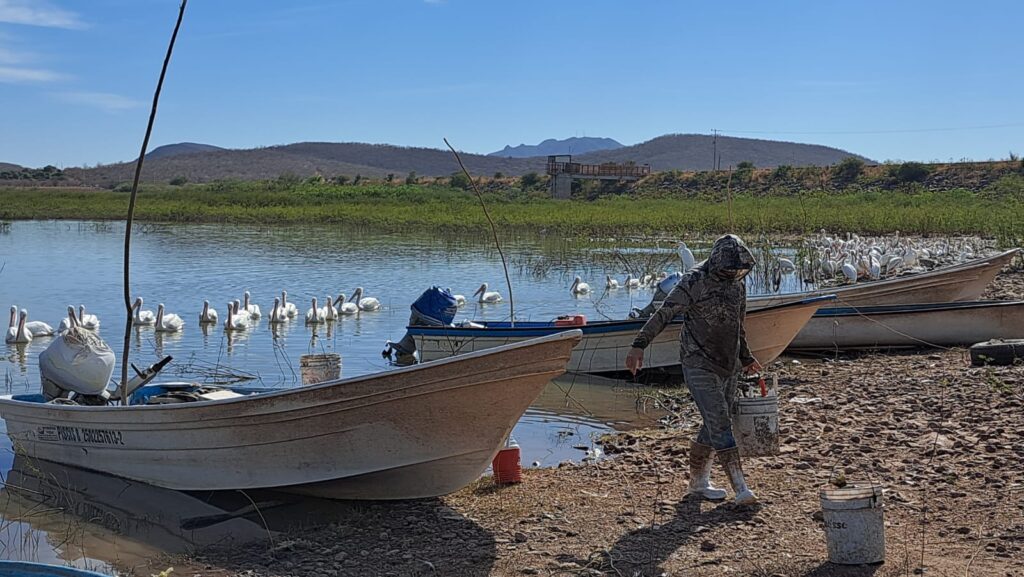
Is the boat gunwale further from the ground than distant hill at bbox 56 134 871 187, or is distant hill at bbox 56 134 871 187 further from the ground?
distant hill at bbox 56 134 871 187

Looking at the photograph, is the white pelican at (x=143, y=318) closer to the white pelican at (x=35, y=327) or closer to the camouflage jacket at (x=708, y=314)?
the white pelican at (x=35, y=327)

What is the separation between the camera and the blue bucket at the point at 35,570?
4.51 meters

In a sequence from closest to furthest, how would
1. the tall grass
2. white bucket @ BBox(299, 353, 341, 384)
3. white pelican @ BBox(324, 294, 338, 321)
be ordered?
white bucket @ BBox(299, 353, 341, 384)
white pelican @ BBox(324, 294, 338, 321)
the tall grass

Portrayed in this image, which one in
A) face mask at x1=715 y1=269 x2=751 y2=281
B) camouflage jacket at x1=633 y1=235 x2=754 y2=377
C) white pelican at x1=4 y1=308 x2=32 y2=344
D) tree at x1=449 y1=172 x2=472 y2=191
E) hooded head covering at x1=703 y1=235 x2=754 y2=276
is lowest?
white pelican at x1=4 y1=308 x2=32 y2=344

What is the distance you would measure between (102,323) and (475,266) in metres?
11.9

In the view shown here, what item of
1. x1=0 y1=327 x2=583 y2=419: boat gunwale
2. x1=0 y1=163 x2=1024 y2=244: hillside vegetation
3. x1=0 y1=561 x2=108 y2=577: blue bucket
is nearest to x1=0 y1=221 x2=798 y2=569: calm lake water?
x1=0 y1=327 x2=583 y2=419: boat gunwale

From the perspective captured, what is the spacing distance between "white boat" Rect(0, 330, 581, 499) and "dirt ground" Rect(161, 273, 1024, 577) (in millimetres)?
332

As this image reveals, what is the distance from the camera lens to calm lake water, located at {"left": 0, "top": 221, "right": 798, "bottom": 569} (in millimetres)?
8109

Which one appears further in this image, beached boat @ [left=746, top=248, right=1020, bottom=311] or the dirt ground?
beached boat @ [left=746, top=248, right=1020, bottom=311]

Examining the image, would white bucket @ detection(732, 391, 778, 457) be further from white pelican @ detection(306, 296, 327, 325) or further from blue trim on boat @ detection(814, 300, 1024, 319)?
white pelican @ detection(306, 296, 327, 325)

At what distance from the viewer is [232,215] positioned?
158ft

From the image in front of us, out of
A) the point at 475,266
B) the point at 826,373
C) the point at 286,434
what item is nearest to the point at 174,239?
the point at 475,266

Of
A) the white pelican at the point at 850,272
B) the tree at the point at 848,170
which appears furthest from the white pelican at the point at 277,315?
the tree at the point at 848,170

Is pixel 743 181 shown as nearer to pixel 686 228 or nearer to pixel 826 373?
pixel 686 228
